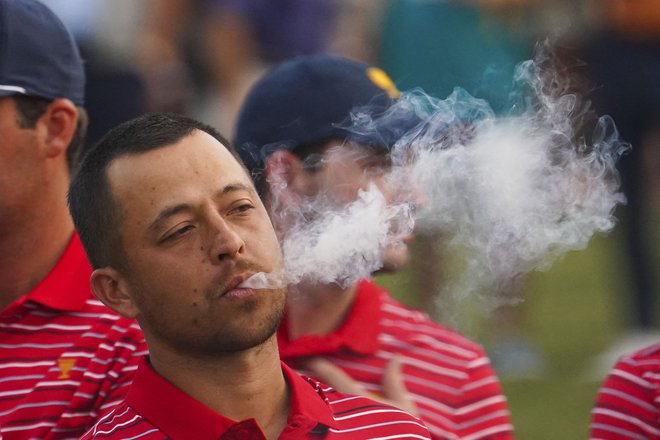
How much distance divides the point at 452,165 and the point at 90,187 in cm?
87

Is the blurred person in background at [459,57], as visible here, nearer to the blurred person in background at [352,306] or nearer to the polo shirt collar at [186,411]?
the blurred person in background at [352,306]

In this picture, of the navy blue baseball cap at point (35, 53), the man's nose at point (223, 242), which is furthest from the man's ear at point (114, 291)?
the navy blue baseball cap at point (35, 53)

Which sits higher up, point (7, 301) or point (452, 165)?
point (452, 165)

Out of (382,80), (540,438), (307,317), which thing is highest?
(382,80)

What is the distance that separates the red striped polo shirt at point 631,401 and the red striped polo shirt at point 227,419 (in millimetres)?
498

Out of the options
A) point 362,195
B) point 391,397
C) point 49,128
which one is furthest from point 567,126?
point 49,128

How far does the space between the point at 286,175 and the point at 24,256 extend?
0.73m

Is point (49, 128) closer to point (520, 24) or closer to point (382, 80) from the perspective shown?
point (382, 80)

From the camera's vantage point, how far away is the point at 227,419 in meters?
2.56

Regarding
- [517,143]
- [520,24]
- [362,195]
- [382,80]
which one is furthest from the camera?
[520,24]

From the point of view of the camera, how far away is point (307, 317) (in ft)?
11.1

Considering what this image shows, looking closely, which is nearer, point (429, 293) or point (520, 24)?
point (520, 24)

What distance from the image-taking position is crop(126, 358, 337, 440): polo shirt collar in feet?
8.35

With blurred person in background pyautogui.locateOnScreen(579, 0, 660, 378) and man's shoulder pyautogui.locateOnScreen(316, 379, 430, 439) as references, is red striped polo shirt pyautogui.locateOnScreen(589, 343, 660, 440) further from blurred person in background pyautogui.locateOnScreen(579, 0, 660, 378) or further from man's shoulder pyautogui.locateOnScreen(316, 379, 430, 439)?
blurred person in background pyautogui.locateOnScreen(579, 0, 660, 378)
